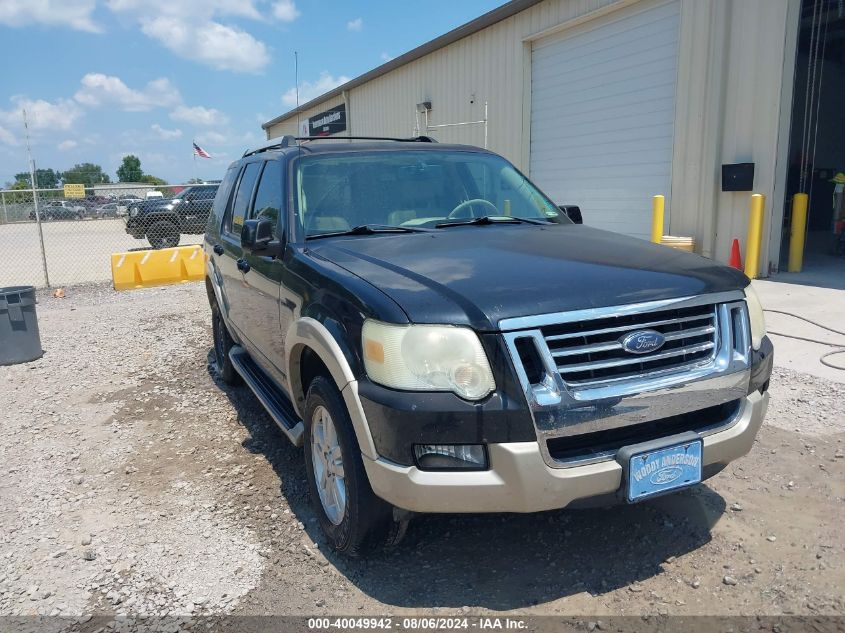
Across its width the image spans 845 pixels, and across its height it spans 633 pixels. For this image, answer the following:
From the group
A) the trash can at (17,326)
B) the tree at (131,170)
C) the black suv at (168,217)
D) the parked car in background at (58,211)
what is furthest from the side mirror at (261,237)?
the tree at (131,170)

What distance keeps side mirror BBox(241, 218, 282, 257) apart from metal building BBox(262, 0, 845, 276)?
7.66 m

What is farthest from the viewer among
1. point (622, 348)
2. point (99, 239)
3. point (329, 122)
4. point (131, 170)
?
point (131, 170)

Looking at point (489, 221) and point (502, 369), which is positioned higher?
point (489, 221)

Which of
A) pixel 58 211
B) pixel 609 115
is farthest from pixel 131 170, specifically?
pixel 609 115

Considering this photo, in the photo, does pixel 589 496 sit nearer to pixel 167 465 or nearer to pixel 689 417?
pixel 689 417

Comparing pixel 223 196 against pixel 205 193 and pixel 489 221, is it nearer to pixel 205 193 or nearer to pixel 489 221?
pixel 489 221

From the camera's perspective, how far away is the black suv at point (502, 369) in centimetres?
234

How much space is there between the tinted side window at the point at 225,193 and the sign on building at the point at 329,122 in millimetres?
18071

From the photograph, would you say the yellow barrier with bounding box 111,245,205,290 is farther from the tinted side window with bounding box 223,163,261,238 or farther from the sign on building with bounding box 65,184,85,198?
the tinted side window with bounding box 223,163,261,238

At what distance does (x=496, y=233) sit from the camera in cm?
356

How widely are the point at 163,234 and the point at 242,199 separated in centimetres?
1324

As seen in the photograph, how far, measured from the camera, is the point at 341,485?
9.48ft

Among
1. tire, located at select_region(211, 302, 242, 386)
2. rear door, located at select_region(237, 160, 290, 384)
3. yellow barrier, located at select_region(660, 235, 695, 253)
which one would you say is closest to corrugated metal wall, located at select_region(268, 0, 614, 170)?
yellow barrier, located at select_region(660, 235, 695, 253)

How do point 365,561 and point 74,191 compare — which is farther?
point 74,191
